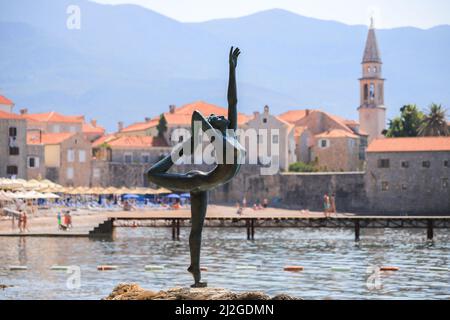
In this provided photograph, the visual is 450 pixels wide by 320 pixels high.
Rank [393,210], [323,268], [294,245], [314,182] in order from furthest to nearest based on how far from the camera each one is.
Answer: [314,182] → [393,210] → [294,245] → [323,268]

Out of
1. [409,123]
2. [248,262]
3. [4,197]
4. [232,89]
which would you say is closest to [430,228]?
[248,262]

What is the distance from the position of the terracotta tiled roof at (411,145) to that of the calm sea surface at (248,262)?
68.5ft

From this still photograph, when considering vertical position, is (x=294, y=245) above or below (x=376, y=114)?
below

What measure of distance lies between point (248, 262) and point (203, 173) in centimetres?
2937

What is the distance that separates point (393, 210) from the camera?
9175cm

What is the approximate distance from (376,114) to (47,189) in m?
63.2

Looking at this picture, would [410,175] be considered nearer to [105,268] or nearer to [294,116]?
[294,116]

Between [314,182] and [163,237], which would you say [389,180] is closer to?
[314,182]

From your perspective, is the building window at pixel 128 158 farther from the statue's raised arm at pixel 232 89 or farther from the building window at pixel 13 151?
the statue's raised arm at pixel 232 89

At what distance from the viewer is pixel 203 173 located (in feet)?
54.3

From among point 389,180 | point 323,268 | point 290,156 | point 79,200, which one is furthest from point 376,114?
point 323,268

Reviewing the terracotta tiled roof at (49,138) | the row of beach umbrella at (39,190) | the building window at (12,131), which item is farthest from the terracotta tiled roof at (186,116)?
the building window at (12,131)

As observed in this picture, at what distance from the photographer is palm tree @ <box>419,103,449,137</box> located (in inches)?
4154

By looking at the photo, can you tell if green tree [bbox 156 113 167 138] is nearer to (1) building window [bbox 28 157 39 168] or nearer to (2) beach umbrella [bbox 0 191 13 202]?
(1) building window [bbox 28 157 39 168]
